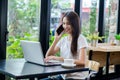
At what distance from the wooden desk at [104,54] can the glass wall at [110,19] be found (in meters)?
0.51

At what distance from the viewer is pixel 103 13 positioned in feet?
17.2

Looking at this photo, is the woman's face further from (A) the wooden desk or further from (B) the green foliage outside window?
(A) the wooden desk

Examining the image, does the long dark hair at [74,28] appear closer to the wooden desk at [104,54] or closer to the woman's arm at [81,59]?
the woman's arm at [81,59]

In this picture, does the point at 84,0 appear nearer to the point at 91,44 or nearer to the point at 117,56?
the point at 91,44

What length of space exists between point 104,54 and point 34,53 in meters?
2.60

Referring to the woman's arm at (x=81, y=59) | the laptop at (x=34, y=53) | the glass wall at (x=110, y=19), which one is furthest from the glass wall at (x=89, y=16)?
the laptop at (x=34, y=53)

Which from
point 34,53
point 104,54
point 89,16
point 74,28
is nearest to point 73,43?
point 74,28

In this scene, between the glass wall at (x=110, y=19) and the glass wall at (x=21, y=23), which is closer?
the glass wall at (x=21, y=23)

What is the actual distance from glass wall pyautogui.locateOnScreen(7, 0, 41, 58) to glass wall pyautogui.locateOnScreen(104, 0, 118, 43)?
218 centimetres

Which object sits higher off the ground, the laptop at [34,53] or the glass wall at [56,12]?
the glass wall at [56,12]

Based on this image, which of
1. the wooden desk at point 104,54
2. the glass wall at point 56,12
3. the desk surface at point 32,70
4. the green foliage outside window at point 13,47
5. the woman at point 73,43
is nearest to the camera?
the desk surface at point 32,70

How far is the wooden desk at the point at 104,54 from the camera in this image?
4034 millimetres

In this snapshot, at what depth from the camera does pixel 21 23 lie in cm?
354

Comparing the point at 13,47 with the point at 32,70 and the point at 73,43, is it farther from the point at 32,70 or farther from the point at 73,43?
the point at 32,70
